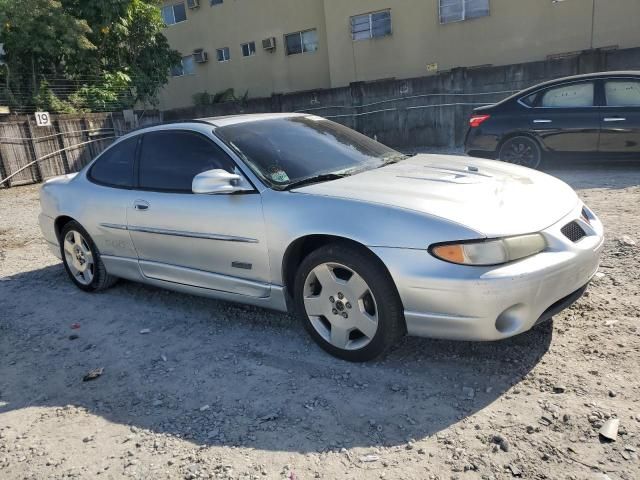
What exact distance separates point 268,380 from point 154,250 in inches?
62.8

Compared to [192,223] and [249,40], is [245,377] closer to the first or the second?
[192,223]

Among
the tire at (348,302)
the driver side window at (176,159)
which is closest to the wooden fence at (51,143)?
the driver side window at (176,159)

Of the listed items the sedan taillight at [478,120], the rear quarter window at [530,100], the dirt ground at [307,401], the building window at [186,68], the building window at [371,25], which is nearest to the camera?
the dirt ground at [307,401]

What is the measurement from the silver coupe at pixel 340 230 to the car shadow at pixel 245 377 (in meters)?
0.27

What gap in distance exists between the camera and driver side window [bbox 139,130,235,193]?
379 centimetres

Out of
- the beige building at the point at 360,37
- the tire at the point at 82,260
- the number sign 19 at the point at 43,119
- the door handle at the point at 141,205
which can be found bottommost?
the tire at the point at 82,260

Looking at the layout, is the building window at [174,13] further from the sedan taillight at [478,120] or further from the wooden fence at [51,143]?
the sedan taillight at [478,120]

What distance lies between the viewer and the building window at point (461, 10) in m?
16.6

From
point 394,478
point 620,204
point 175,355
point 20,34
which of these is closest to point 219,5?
point 20,34

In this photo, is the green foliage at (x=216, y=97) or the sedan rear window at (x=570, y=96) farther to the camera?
the green foliage at (x=216, y=97)

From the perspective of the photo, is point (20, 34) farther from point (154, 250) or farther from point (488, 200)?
point (488, 200)

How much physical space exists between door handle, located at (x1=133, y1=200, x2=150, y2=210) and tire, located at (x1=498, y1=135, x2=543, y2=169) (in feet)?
20.1

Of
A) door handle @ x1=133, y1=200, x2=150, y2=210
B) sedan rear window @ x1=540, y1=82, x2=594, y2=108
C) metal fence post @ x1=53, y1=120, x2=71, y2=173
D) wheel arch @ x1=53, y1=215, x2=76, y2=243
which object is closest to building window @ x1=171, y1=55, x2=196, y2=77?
metal fence post @ x1=53, y1=120, x2=71, y2=173

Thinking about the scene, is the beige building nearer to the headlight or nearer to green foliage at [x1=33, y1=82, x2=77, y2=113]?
green foliage at [x1=33, y1=82, x2=77, y2=113]
